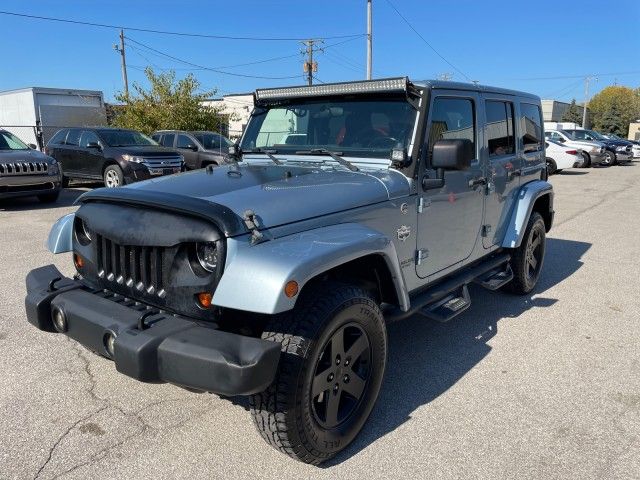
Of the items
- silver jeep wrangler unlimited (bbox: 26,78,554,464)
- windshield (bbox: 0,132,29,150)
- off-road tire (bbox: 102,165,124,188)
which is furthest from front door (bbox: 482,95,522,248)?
windshield (bbox: 0,132,29,150)

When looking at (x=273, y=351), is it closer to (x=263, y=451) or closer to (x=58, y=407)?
(x=263, y=451)

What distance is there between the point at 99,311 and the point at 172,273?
15.9 inches

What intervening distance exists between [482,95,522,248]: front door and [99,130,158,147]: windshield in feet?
33.7

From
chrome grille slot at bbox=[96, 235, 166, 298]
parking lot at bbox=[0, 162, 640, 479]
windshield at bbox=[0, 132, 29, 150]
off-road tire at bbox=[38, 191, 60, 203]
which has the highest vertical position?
windshield at bbox=[0, 132, 29, 150]

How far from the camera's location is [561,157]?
2005 cm

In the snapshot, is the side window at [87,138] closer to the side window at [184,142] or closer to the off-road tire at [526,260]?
the side window at [184,142]

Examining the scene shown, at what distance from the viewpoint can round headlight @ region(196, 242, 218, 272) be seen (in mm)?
2271

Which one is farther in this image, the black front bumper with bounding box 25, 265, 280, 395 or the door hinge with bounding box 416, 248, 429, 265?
the door hinge with bounding box 416, 248, 429, 265

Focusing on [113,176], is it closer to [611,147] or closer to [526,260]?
[526,260]

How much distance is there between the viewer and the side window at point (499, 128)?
166 inches

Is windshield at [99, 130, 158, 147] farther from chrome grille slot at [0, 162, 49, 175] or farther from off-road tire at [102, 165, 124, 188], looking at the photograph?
chrome grille slot at [0, 162, 49, 175]

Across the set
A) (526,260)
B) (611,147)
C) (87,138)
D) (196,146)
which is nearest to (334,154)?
Result: (526,260)

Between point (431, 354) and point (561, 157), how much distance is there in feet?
62.0

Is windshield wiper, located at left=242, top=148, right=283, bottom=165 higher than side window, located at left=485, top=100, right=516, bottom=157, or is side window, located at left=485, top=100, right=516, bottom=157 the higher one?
side window, located at left=485, top=100, right=516, bottom=157
